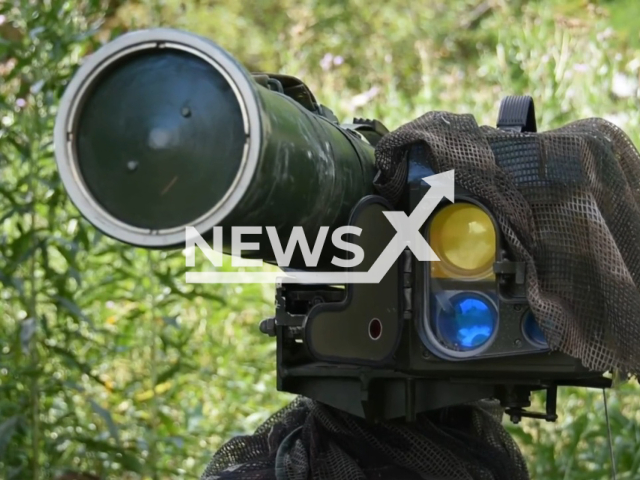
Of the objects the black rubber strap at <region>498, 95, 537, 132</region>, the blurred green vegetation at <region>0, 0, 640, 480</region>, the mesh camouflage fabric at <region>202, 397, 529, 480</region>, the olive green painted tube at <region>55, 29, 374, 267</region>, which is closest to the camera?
the olive green painted tube at <region>55, 29, 374, 267</region>

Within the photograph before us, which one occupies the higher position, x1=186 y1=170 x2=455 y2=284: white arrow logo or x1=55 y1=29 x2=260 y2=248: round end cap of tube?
x1=55 y1=29 x2=260 y2=248: round end cap of tube

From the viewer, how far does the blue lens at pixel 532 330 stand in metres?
1.69

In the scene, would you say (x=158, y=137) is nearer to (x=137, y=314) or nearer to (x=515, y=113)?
(x=515, y=113)

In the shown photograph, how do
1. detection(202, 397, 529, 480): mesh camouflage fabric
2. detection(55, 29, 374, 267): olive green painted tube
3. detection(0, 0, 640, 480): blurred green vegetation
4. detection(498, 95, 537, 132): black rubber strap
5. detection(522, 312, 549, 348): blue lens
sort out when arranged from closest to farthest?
detection(55, 29, 374, 267): olive green painted tube → detection(522, 312, 549, 348): blue lens → detection(202, 397, 529, 480): mesh camouflage fabric → detection(498, 95, 537, 132): black rubber strap → detection(0, 0, 640, 480): blurred green vegetation

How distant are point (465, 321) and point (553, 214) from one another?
234 mm

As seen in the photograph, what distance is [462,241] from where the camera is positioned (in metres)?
1.77

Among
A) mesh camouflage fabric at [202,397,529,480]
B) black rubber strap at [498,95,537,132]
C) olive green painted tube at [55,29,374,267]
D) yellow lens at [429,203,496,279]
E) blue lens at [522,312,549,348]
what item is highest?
black rubber strap at [498,95,537,132]

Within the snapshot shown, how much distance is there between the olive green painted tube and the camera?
1.33m

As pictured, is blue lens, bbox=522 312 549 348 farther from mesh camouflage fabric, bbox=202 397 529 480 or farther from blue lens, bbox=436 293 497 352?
mesh camouflage fabric, bbox=202 397 529 480

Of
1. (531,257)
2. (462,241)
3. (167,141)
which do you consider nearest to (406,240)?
(462,241)

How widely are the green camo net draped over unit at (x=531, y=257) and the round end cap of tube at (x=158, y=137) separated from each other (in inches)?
20.1

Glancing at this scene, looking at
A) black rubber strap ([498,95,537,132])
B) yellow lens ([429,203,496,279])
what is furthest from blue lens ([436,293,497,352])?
black rubber strap ([498,95,537,132])

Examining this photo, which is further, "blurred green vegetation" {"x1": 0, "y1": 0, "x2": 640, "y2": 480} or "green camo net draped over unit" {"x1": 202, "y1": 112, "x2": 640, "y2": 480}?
"blurred green vegetation" {"x1": 0, "y1": 0, "x2": 640, "y2": 480}

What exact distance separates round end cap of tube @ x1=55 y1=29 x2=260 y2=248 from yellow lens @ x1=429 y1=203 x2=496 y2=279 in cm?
55
